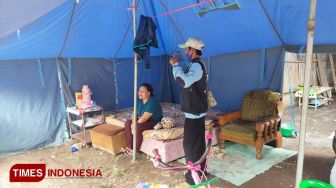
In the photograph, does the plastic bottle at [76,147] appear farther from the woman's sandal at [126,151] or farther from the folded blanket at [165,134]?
the folded blanket at [165,134]

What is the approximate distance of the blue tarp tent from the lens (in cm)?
304

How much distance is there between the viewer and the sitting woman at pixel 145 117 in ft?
11.8

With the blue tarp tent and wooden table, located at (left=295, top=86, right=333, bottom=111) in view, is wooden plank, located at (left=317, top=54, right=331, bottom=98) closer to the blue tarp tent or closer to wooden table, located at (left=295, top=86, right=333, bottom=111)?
wooden table, located at (left=295, top=86, right=333, bottom=111)

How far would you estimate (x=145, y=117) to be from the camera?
3561 millimetres

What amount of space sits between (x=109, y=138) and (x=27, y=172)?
110cm

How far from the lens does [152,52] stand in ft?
17.6

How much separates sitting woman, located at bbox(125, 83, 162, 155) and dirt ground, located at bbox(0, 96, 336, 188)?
0.83ft

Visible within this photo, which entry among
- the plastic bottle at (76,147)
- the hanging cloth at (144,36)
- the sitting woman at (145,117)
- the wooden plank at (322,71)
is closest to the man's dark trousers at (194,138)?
the sitting woman at (145,117)

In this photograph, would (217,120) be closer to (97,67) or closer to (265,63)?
(265,63)

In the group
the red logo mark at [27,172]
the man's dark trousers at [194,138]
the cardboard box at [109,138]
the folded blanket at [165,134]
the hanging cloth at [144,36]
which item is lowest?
the red logo mark at [27,172]

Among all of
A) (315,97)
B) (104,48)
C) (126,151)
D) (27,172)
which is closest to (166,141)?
(126,151)

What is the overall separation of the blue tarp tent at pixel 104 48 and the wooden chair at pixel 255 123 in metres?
0.34

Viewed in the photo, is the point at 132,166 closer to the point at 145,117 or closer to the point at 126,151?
the point at 126,151

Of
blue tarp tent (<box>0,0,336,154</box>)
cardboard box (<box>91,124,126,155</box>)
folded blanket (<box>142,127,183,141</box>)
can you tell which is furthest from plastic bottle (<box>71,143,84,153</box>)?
folded blanket (<box>142,127,183,141</box>)
